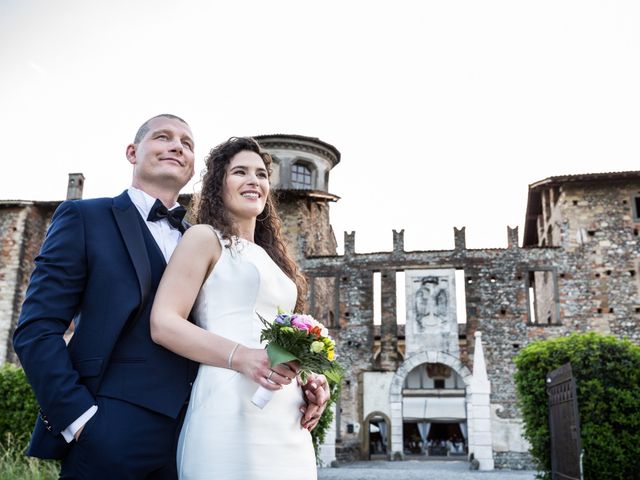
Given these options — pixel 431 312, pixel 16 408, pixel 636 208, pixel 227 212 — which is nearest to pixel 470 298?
pixel 431 312

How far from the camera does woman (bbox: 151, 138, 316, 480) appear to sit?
2.25 meters

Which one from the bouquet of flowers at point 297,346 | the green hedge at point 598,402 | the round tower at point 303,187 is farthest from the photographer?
the round tower at point 303,187

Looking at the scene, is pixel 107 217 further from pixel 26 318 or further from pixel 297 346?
pixel 297 346

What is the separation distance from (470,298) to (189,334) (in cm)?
Result: 2154

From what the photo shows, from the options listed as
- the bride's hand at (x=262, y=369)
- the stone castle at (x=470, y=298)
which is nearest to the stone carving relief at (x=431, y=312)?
the stone castle at (x=470, y=298)

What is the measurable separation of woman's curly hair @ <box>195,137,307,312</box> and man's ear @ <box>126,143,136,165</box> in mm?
313

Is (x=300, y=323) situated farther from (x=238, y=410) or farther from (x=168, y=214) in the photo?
(x=168, y=214)

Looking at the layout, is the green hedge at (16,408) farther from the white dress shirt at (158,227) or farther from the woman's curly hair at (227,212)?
the white dress shirt at (158,227)

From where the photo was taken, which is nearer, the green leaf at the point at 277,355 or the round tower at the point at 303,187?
the green leaf at the point at 277,355

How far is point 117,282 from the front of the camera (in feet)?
7.82

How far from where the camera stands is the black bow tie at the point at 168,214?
2.63m

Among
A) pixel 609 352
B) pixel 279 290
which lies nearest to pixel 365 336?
pixel 609 352

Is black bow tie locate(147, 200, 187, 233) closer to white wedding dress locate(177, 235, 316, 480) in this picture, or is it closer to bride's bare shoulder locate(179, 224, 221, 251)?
bride's bare shoulder locate(179, 224, 221, 251)

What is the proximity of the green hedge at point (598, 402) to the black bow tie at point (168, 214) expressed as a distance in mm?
8645
